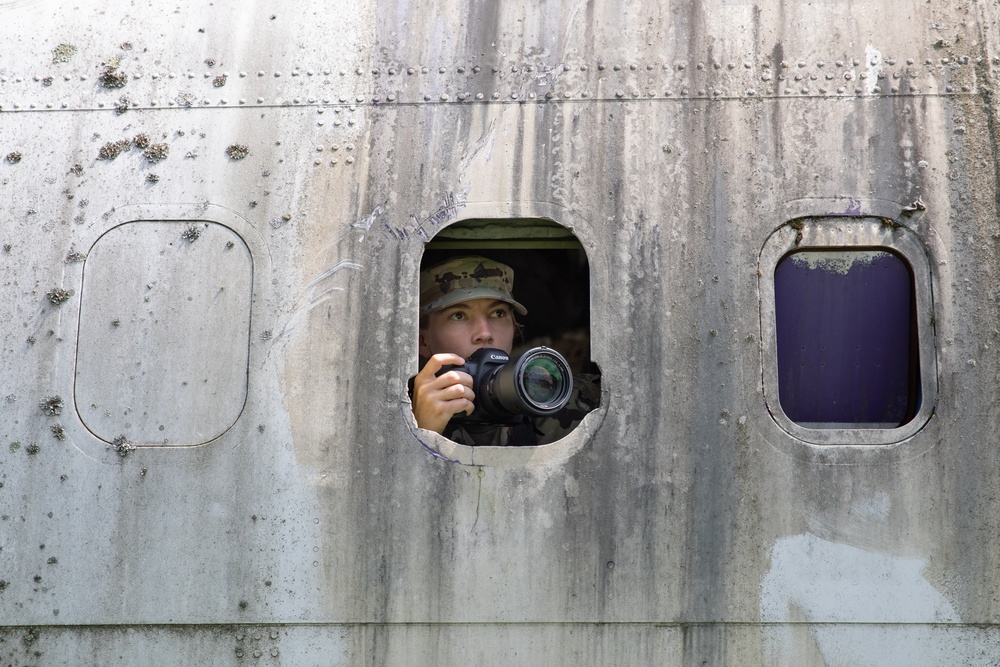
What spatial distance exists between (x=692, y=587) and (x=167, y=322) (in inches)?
64.8

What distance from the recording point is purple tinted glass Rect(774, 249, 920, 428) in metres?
2.65

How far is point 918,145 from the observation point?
260 centimetres

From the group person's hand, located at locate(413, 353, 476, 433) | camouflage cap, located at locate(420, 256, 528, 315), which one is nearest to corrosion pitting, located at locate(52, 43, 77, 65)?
camouflage cap, located at locate(420, 256, 528, 315)

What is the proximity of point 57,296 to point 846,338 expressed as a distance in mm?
2316

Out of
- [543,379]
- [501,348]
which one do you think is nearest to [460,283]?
[501,348]

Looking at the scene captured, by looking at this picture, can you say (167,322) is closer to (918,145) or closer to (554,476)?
(554,476)

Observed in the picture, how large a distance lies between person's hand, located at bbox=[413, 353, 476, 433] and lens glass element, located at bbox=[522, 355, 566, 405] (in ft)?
0.73

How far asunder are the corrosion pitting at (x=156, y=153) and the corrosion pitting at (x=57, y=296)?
0.46 m

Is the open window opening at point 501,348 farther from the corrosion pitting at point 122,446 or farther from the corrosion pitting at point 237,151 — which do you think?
the corrosion pitting at point 122,446

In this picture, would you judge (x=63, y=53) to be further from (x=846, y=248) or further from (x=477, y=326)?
(x=846, y=248)

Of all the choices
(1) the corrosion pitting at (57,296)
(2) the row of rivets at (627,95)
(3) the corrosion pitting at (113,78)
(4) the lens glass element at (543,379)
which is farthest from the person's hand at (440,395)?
(3) the corrosion pitting at (113,78)

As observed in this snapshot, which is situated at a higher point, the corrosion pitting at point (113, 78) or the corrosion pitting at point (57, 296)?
the corrosion pitting at point (113, 78)

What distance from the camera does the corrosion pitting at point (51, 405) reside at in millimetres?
2551

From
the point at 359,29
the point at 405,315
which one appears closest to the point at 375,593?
the point at 405,315
